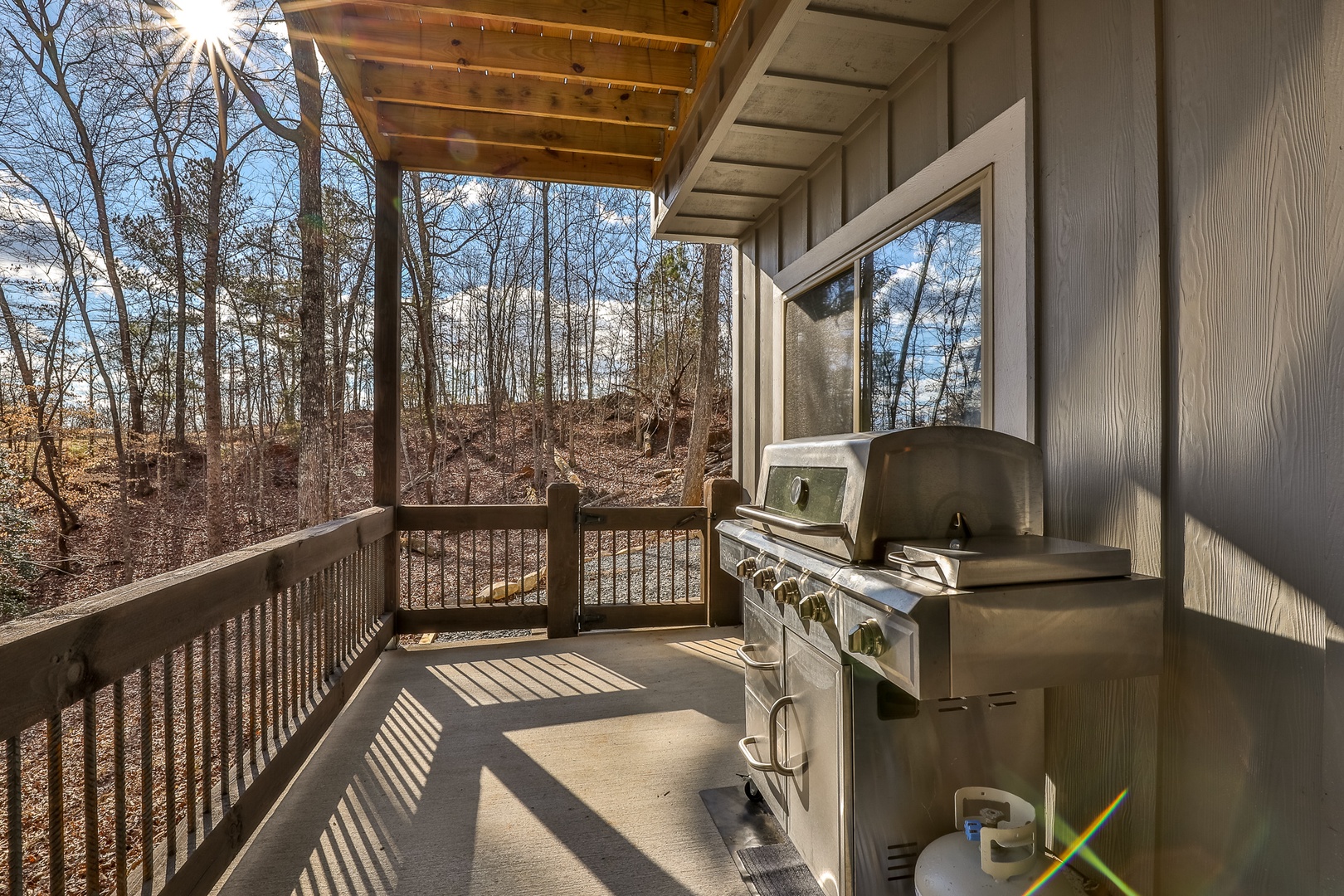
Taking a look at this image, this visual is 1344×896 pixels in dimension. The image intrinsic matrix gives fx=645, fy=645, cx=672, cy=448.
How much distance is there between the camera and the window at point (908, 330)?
2.32 m

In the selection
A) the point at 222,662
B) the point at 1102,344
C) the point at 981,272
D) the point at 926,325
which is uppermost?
the point at 981,272

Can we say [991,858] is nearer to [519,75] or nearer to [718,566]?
[718,566]

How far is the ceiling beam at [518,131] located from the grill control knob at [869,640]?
344 cm

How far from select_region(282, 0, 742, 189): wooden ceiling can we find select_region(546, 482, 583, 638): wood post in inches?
83.8

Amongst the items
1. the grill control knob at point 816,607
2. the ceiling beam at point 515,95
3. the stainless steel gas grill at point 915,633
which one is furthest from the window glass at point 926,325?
the ceiling beam at point 515,95

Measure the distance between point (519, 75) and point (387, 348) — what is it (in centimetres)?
182

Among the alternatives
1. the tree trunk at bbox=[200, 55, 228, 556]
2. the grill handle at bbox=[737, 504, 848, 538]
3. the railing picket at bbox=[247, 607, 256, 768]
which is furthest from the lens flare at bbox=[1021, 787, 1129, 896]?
the tree trunk at bbox=[200, 55, 228, 556]

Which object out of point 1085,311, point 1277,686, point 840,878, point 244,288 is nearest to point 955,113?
point 1085,311

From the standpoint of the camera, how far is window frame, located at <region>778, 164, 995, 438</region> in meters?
2.18

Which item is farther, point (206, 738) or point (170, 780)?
point (206, 738)

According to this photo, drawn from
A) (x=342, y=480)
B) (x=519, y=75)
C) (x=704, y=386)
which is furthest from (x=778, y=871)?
(x=342, y=480)

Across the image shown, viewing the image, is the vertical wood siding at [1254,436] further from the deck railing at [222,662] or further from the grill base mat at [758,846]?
the deck railing at [222,662]

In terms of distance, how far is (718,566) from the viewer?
15.0 feet

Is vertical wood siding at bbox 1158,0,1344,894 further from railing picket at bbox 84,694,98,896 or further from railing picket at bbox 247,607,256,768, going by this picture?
railing picket at bbox 247,607,256,768
